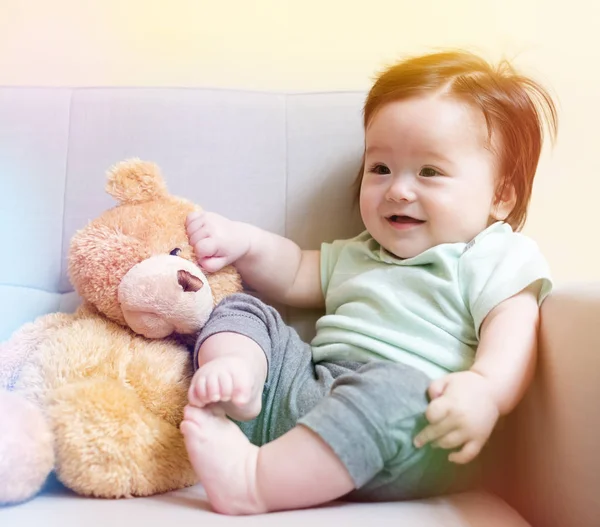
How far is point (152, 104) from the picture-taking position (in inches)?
41.0

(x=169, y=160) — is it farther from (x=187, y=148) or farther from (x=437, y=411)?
(x=437, y=411)

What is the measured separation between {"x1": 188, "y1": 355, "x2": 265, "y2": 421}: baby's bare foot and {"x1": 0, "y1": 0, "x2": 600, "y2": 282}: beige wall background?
2.22 feet

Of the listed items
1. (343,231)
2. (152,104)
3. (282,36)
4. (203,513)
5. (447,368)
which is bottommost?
(203,513)

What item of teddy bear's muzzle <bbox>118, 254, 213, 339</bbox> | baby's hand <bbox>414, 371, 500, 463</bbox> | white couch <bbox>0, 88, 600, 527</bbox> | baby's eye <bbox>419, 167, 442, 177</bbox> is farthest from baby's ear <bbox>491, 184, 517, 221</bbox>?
teddy bear's muzzle <bbox>118, 254, 213, 339</bbox>

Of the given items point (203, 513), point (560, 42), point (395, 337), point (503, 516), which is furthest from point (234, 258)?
point (560, 42)

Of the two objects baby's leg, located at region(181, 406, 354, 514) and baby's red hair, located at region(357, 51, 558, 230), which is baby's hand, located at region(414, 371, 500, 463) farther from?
baby's red hair, located at region(357, 51, 558, 230)

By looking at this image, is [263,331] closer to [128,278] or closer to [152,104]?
[128,278]

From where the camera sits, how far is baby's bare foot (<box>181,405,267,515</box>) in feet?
2.08

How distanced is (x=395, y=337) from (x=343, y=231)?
10.8 inches

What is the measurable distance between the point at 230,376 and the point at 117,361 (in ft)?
0.56

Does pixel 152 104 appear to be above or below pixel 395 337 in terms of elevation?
above

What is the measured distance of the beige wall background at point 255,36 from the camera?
1197 millimetres

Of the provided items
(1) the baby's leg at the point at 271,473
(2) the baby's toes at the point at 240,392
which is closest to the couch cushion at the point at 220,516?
(1) the baby's leg at the point at 271,473

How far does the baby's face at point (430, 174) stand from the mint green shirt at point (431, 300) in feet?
0.10
